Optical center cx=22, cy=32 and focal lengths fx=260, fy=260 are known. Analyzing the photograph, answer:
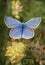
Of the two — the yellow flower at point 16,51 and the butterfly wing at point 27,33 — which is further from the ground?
the butterfly wing at point 27,33

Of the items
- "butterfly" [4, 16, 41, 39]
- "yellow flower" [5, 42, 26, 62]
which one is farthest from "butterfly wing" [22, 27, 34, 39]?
"yellow flower" [5, 42, 26, 62]

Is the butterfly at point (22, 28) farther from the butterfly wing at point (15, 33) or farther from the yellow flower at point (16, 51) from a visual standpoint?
the yellow flower at point (16, 51)

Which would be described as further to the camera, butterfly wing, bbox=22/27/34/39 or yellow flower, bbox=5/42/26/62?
yellow flower, bbox=5/42/26/62

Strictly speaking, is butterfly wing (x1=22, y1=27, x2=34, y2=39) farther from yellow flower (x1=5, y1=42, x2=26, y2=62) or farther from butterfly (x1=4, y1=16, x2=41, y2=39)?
yellow flower (x1=5, y1=42, x2=26, y2=62)

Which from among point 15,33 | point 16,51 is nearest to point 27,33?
point 15,33

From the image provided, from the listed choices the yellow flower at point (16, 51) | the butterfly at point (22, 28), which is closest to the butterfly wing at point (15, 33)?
the butterfly at point (22, 28)

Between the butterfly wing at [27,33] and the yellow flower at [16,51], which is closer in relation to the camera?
the butterfly wing at [27,33]

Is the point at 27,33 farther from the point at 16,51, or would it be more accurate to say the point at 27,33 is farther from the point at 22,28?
the point at 16,51

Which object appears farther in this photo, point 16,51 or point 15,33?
point 16,51

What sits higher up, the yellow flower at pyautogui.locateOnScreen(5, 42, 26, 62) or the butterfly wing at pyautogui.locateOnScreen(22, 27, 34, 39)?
the butterfly wing at pyautogui.locateOnScreen(22, 27, 34, 39)
